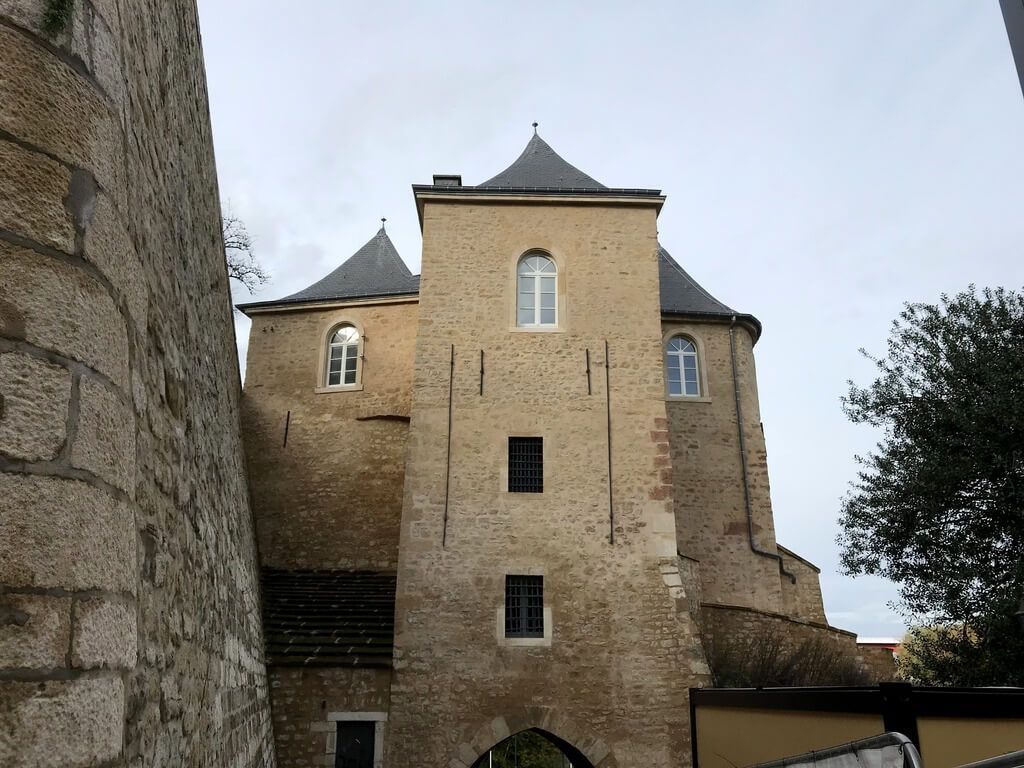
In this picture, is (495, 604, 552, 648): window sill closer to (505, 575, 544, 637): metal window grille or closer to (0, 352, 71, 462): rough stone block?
(505, 575, 544, 637): metal window grille

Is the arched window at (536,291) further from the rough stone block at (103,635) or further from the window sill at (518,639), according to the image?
the rough stone block at (103,635)

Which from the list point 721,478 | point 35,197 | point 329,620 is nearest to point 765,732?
point 329,620

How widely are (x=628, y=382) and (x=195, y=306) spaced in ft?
29.2

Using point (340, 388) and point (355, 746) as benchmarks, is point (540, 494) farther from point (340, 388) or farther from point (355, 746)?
point (340, 388)

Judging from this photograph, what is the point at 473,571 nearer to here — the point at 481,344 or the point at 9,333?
the point at 481,344

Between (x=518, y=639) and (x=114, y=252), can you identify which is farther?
(x=518, y=639)

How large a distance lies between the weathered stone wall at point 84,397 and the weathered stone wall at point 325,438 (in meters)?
11.5

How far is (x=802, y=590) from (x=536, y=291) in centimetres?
920

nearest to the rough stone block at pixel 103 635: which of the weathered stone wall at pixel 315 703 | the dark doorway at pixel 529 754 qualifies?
the weathered stone wall at pixel 315 703

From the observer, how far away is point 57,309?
207 centimetres

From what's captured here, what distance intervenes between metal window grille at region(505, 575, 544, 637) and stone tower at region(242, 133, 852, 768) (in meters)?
0.03

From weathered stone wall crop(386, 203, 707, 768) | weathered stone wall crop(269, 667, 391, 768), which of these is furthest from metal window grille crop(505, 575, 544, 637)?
weathered stone wall crop(269, 667, 391, 768)

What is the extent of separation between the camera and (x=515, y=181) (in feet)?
49.0

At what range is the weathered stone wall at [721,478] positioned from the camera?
1648 cm
